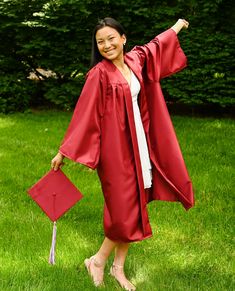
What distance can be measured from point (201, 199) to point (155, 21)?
4785 millimetres

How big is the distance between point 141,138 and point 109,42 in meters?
0.63

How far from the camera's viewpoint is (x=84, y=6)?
30.6 ft

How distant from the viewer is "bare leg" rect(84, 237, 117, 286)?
11.9ft

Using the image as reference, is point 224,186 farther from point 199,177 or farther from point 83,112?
point 83,112

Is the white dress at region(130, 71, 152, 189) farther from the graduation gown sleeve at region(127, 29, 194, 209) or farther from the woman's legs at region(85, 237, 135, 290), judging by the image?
the woman's legs at region(85, 237, 135, 290)

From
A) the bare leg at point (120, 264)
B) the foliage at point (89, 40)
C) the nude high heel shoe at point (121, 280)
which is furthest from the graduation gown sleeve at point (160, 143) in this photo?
the foliage at point (89, 40)

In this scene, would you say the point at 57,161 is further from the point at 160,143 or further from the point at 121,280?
the point at 121,280

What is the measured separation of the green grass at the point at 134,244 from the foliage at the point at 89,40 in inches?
92.5

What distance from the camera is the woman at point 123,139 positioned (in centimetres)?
333

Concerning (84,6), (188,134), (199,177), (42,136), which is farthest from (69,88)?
(199,177)

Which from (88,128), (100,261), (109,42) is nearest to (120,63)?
(109,42)

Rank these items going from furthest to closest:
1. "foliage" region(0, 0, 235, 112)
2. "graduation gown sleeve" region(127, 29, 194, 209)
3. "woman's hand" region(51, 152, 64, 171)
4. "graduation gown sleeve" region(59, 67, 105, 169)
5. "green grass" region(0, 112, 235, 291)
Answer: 1. "foliage" region(0, 0, 235, 112)
2. "green grass" region(0, 112, 235, 291)
3. "graduation gown sleeve" region(127, 29, 194, 209)
4. "woman's hand" region(51, 152, 64, 171)
5. "graduation gown sleeve" region(59, 67, 105, 169)

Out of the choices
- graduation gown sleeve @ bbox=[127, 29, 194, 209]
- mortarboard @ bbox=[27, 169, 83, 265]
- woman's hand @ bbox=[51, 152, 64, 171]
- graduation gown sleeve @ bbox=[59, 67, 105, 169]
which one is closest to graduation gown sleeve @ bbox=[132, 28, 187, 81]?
graduation gown sleeve @ bbox=[127, 29, 194, 209]

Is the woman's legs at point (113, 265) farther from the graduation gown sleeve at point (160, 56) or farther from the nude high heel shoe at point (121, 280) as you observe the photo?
the graduation gown sleeve at point (160, 56)
